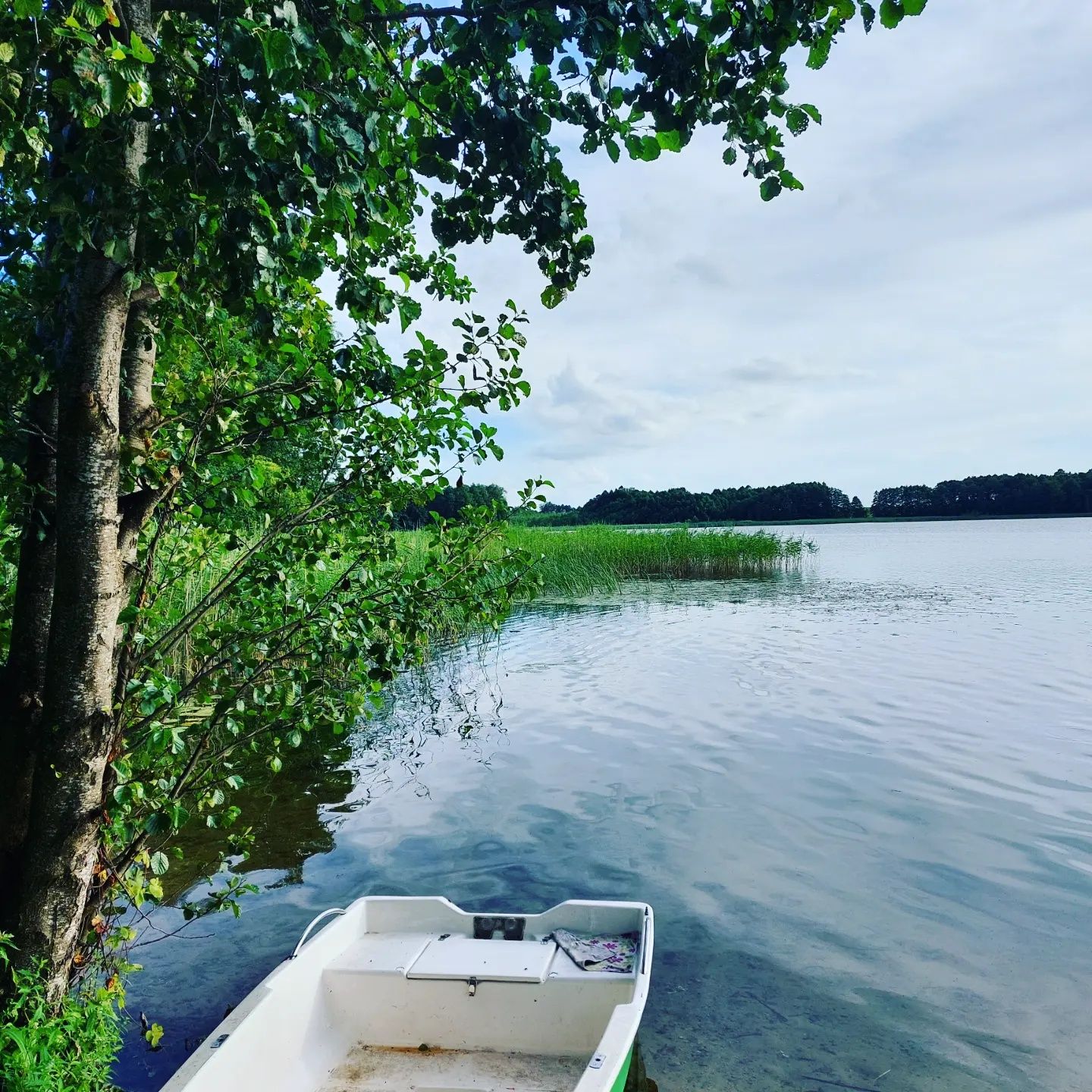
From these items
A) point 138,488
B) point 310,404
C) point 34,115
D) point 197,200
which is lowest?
point 138,488

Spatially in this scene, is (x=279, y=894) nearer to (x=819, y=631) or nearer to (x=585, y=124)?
(x=585, y=124)

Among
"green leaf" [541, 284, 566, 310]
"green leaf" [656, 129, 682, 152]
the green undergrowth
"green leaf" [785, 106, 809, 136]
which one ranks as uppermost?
"green leaf" [785, 106, 809, 136]

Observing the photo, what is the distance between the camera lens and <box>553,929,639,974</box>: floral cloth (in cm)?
428

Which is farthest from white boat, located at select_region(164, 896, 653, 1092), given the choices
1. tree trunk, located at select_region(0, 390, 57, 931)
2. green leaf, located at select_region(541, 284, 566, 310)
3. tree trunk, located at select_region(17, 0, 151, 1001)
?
green leaf, located at select_region(541, 284, 566, 310)

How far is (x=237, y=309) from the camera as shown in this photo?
120 inches

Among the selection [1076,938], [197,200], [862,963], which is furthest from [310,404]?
[1076,938]

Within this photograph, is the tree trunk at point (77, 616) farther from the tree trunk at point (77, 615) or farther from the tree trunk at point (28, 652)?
the tree trunk at point (28, 652)

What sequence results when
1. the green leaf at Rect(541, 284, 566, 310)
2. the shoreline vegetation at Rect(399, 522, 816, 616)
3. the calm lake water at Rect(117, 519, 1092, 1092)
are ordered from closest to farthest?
1. the green leaf at Rect(541, 284, 566, 310)
2. the calm lake water at Rect(117, 519, 1092, 1092)
3. the shoreline vegetation at Rect(399, 522, 816, 616)

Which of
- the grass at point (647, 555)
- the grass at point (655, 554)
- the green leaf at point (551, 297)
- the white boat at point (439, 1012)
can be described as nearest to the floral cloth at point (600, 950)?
the white boat at point (439, 1012)

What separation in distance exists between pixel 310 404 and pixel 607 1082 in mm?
3125

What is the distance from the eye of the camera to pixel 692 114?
301 centimetres

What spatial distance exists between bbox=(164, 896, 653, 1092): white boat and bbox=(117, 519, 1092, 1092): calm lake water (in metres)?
0.60

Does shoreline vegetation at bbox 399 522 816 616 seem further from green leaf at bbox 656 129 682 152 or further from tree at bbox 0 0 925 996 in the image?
green leaf at bbox 656 129 682 152

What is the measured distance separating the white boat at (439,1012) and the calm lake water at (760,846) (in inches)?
23.6
